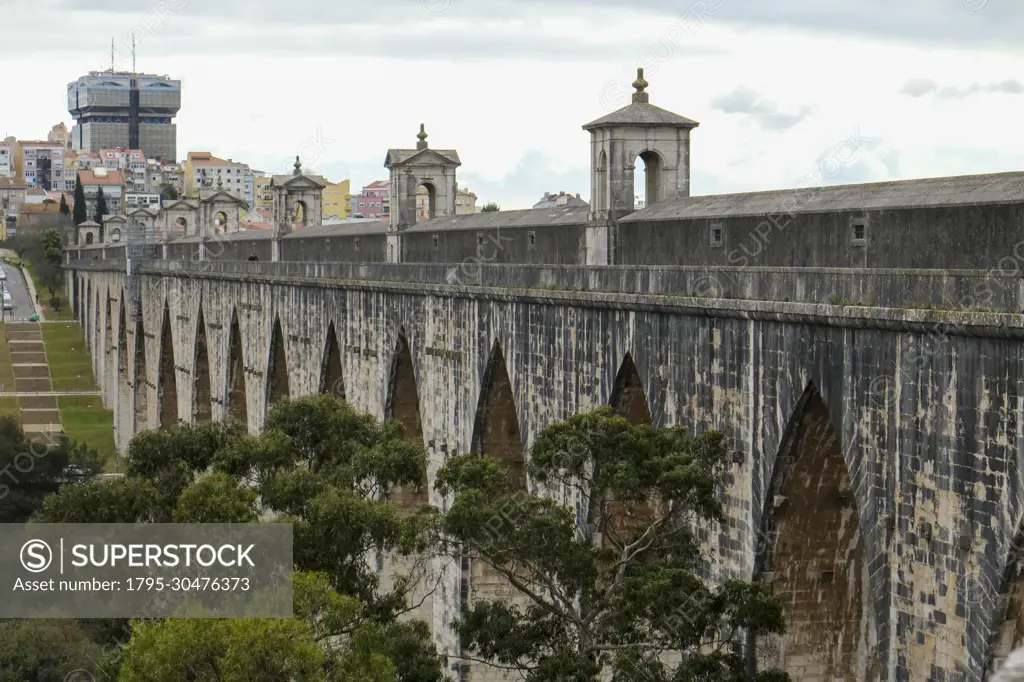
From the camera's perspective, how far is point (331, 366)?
124ft

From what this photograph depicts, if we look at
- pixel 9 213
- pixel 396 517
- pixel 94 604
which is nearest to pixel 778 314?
pixel 396 517

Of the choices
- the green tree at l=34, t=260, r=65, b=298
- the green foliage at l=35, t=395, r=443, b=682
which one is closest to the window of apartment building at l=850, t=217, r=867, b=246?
the green foliage at l=35, t=395, r=443, b=682

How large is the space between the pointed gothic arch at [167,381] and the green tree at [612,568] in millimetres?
44114

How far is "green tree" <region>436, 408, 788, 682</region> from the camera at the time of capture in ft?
56.1

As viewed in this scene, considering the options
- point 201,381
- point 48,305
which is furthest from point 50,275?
point 201,381

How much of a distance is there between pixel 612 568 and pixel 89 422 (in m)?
60.3

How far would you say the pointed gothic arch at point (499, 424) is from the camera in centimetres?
2692

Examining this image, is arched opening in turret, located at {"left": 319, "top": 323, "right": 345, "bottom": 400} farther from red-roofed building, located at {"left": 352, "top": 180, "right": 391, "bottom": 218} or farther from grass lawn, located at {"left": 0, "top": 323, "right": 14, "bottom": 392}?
red-roofed building, located at {"left": 352, "top": 180, "right": 391, "bottom": 218}

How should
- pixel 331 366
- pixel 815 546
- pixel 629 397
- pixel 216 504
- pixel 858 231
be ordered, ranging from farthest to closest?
pixel 331 366
pixel 629 397
pixel 858 231
pixel 216 504
pixel 815 546

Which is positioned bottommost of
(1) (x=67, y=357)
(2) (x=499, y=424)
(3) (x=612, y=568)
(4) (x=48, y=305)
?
(1) (x=67, y=357)

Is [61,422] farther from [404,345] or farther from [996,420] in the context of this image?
[996,420]

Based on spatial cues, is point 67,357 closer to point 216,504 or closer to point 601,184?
point 601,184

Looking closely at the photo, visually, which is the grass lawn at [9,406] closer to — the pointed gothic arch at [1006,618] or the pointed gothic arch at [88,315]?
the pointed gothic arch at [88,315]

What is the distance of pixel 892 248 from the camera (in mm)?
18688
